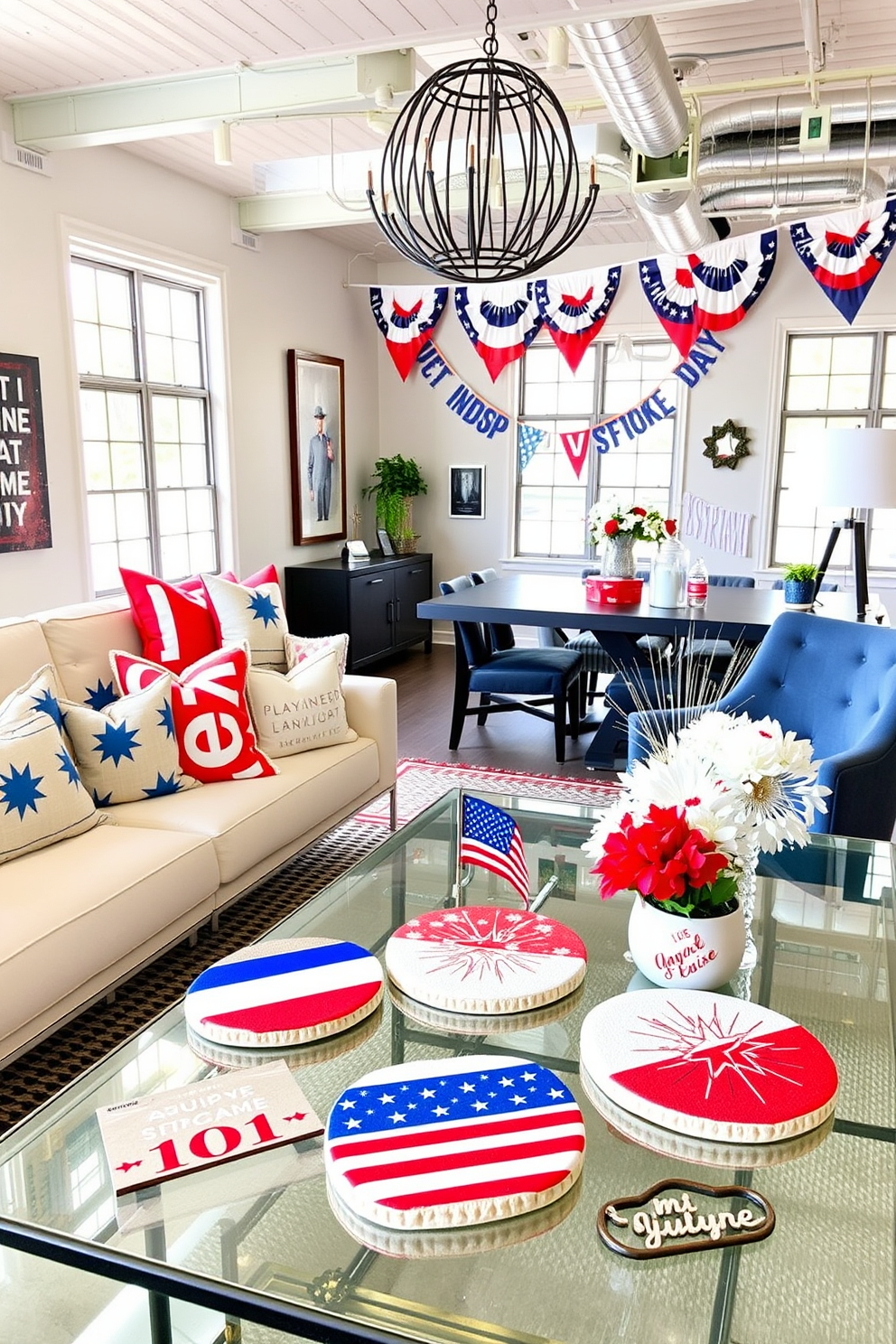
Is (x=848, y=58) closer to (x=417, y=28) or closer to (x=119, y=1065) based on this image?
(x=417, y=28)

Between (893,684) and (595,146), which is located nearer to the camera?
(893,684)

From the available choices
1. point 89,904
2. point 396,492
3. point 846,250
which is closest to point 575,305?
point 846,250

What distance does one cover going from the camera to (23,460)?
14.3 feet

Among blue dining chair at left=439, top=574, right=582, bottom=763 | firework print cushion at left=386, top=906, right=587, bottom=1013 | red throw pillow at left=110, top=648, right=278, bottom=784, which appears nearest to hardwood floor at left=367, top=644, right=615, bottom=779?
blue dining chair at left=439, top=574, right=582, bottom=763

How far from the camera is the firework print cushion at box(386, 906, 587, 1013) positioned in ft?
5.19

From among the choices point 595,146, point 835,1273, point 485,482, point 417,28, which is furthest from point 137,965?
point 485,482

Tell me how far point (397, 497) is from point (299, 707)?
444cm

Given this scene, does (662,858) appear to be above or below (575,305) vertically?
below

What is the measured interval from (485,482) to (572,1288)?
23.3 ft

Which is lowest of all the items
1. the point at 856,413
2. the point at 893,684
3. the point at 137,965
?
the point at 137,965

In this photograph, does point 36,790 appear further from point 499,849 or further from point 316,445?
point 316,445

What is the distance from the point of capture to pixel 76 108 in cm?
411

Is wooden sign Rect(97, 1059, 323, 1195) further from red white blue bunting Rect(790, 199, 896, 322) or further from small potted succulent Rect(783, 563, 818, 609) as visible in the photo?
red white blue bunting Rect(790, 199, 896, 322)

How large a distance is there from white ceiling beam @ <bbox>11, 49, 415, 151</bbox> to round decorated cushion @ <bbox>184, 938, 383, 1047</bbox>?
3.31m
